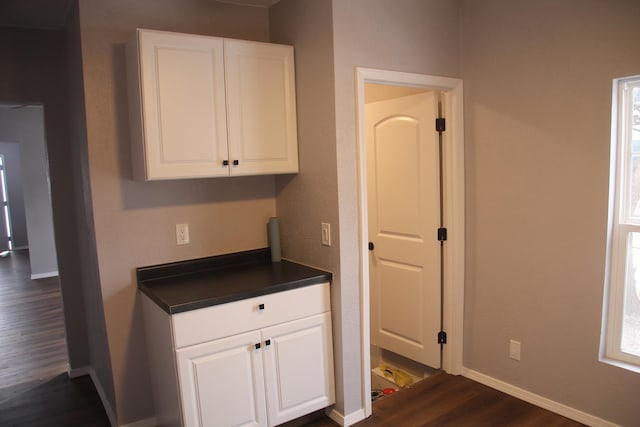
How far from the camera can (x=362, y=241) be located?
255 cm

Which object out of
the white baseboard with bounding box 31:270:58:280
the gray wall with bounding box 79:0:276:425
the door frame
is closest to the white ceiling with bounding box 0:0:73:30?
the gray wall with bounding box 79:0:276:425

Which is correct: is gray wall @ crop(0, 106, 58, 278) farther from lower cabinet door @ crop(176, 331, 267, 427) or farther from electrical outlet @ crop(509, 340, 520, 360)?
electrical outlet @ crop(509, 340, 520, 360)

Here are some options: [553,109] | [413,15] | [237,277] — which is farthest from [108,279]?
[553,109]

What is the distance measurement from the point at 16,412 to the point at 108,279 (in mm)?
1294

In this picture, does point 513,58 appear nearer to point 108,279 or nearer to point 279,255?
point 279,255

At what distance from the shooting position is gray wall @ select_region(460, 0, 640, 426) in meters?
2.36

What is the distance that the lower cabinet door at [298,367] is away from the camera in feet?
7.80

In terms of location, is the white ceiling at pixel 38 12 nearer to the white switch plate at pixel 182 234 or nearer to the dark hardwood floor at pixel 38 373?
the white switch plate at pixel 182 234

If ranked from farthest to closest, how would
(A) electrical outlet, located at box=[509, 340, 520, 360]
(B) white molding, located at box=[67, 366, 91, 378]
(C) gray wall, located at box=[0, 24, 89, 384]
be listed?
(B) white molding, located at box=[67, 366, 91, 378] → (C) gray wall, located at box=[0, 24, 89, 384] → (A) electrical outlet, located at box=[509, 340, 520, 360]

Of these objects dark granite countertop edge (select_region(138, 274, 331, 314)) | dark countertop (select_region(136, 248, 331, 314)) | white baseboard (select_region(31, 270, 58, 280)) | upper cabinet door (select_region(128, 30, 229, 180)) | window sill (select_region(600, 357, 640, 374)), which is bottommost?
white baseboard (select_region(31, 270, 58, 280))

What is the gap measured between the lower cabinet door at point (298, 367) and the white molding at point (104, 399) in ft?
3.24

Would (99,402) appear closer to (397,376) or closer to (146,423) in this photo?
(146,423)

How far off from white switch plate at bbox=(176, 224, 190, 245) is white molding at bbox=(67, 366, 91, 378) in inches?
61.5

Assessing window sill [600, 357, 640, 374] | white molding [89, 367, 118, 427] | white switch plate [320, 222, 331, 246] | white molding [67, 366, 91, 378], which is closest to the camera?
window sill [600, 357, 640, 374]
